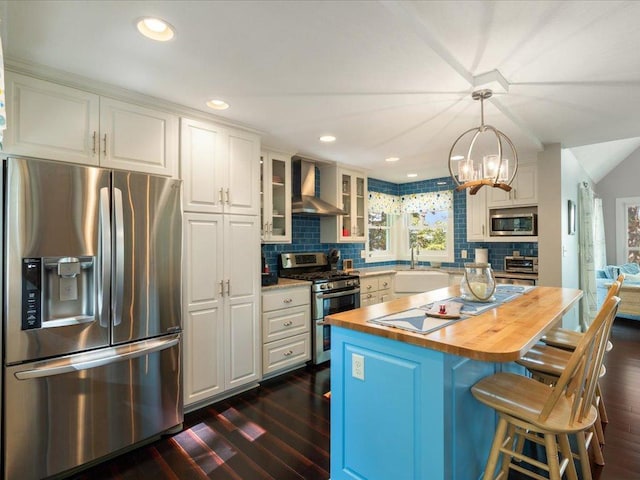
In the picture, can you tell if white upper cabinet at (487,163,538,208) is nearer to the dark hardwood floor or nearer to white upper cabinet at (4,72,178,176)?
the dark hardwood floor

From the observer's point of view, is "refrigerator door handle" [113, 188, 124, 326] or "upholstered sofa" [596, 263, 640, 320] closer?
"refrigerator door handle" [113, 188, 124, 326]

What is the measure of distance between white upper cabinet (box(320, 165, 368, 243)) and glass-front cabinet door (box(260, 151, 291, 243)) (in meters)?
0.79

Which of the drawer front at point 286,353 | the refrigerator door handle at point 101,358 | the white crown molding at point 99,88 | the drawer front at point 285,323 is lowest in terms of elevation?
the drawer front at point 286,353

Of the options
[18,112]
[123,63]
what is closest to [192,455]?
[18,112]

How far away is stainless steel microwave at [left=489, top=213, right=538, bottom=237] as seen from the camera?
4098mm

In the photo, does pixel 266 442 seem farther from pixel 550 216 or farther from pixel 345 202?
pixel 550 216

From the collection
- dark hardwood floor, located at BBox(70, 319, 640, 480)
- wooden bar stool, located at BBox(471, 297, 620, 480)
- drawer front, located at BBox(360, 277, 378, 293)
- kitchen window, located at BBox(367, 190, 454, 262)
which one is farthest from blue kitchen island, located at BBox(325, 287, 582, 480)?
kitchen window, located at BBox(367, 190, 454, 262)

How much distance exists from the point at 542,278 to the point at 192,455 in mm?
3775

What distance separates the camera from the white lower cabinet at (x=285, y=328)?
321cm

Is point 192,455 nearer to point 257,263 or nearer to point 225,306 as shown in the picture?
point 225,306

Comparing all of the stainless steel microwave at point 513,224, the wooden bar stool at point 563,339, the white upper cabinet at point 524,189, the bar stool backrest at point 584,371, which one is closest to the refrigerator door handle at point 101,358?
the bar stool backrest at point 584,371

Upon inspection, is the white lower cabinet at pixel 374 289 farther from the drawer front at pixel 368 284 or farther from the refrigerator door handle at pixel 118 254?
the refrigerator door handle at pixel 118 254

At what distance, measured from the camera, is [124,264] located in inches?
84.3

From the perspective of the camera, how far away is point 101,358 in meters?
2.02
